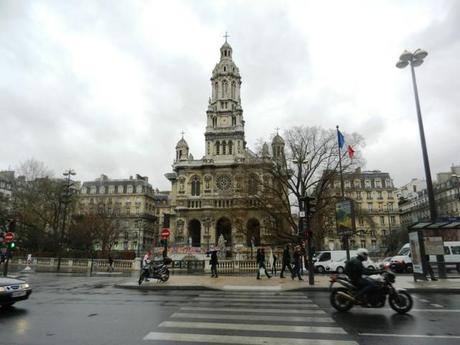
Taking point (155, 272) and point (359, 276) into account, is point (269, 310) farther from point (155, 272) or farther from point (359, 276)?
point (155, 272)

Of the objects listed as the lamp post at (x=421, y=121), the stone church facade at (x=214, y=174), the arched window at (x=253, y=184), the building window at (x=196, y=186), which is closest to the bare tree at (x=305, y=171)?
the arched window at (x=253, y=184)

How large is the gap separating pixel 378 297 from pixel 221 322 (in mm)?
3961

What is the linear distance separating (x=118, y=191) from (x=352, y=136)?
6805 centimetres

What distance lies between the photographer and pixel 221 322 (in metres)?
7.68

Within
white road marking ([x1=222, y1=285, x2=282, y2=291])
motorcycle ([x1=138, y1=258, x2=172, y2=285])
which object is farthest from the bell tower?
white road marking ([x1=222, y1=285, x2=282, y2=291])

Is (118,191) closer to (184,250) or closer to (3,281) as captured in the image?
(184,250)

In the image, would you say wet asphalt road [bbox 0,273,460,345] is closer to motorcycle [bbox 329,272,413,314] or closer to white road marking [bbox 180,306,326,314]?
white road marking [bbox 180,306,326,314]

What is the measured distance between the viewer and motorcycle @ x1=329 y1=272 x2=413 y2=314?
854 centimetres

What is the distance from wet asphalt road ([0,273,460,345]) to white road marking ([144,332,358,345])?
0.02m

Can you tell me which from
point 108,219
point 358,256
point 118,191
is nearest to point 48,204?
point 108,219

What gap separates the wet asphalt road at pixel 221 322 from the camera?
635 centimetres

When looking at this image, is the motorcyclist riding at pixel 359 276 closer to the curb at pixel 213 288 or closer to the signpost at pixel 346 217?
the curb at pixel 213 288

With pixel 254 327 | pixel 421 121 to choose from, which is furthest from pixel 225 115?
pixel 254 327

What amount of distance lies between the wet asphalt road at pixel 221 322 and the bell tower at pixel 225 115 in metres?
64.2
